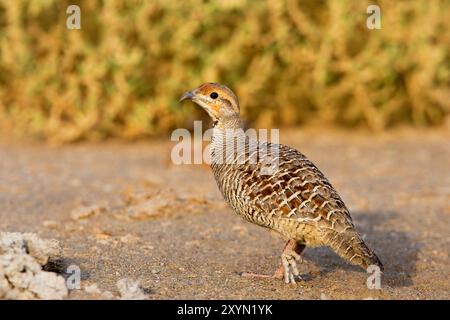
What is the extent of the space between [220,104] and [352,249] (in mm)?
1718

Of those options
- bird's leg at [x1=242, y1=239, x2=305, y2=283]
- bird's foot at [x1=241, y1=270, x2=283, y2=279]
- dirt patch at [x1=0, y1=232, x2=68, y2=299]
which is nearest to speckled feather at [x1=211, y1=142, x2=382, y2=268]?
bird's leg at [x1=242, y1=239, x2=305, y2=283]

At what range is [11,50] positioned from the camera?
36.4ft

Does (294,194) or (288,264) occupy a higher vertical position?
(294,194)

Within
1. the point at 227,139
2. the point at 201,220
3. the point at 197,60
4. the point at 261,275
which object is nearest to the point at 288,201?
the point at 261,275

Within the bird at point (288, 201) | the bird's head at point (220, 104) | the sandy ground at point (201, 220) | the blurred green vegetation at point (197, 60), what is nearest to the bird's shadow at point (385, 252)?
the sandy ground at point (201, 220)

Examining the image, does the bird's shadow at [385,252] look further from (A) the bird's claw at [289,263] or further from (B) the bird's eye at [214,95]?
(B) the bird's eye at [214,95]

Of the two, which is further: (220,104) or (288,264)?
(220,104)

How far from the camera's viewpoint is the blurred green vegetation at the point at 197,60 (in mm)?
10922

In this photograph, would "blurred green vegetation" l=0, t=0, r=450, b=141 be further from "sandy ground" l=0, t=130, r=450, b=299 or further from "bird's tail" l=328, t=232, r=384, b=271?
"bird's tail" l=328, t=232, r=384, b=271

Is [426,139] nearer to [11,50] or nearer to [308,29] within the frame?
[308,29]

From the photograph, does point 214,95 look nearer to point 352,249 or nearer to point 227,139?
point 227,139

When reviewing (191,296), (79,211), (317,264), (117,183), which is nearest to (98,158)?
(117,183)

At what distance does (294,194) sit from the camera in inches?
216
